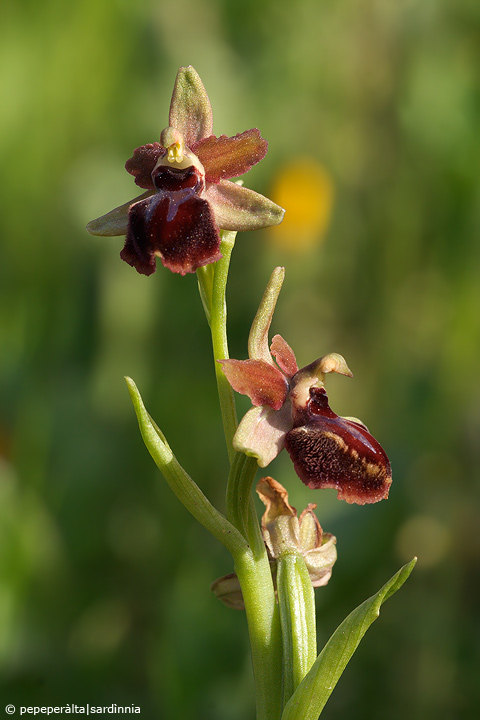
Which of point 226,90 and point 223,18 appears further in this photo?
point 223,18

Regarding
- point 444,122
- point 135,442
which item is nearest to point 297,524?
point 135,442

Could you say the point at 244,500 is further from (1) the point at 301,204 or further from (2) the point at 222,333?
(1) the point at 301,204

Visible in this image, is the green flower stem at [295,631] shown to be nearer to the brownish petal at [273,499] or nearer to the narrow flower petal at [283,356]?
the brownish petal at [273,499]


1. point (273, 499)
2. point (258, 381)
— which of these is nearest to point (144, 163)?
point (258, 381)

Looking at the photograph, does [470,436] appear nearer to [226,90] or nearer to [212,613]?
[212,613]

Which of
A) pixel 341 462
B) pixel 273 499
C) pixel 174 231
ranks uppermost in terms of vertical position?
pixel 174 231

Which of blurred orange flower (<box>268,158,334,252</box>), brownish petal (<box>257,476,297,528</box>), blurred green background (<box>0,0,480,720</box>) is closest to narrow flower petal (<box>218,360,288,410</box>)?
brownish petal (<box>257,476,297,528</box>)

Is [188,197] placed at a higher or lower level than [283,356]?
higher
